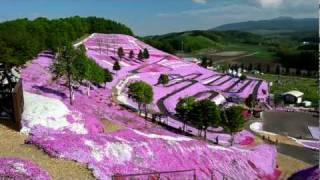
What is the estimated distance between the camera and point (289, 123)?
92.9 meters

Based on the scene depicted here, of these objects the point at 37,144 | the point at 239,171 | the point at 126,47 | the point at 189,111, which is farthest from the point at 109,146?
the point at 126,47

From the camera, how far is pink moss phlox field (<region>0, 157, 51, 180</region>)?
30.9m

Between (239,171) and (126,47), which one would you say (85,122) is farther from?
(126,47)

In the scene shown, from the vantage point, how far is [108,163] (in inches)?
1527

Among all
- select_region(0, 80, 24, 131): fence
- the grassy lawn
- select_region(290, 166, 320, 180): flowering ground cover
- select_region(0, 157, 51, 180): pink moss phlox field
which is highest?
select_region(0, 80, 24, 131): fence

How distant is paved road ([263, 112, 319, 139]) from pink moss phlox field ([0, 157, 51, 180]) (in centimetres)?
5865

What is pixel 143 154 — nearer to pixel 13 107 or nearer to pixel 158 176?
pixel 158 176

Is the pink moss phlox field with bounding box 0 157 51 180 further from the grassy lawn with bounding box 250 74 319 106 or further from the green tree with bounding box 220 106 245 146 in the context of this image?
the grassy lawn with bounding box 250 74 319 106

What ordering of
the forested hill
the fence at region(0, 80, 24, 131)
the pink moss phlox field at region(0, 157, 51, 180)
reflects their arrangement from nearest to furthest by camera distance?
the pink moss phlox field at region(0, 157, 51, 180)
the fence at region(0, 80, 24, 131)
the forested hill

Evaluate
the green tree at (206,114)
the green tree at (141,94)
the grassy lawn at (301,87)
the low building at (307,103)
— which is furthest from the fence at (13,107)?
the grassy lawn at (301,87)

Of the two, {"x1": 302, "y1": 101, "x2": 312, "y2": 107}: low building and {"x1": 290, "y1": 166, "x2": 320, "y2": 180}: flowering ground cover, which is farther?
{"x1": 302, "y1": 101, "x2": 312, "y2": 107}: low building

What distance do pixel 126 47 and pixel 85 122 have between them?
124860 mm

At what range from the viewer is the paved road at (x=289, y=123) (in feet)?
278

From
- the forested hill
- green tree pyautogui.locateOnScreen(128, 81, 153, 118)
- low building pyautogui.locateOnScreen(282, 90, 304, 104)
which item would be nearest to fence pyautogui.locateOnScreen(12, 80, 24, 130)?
the forested hill
